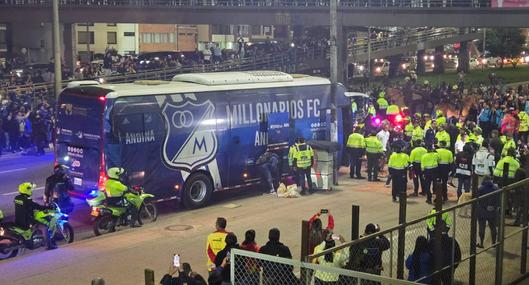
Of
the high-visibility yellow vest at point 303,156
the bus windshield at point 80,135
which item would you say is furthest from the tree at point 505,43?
the bus windshield at point 80,135

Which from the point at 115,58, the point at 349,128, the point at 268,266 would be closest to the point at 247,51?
the point at 115,58

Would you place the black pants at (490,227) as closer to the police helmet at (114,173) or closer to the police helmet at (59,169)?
the police helmet at (114,173)

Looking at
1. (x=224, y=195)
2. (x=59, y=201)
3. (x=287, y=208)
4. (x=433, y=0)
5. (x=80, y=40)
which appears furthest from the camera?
(x=80, y=40)

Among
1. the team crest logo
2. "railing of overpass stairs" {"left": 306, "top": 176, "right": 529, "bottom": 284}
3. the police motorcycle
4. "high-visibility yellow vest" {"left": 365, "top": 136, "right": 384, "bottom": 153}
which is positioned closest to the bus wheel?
the team crest logo

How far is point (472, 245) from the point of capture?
1119 centimetres

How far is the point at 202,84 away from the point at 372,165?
6.12 m

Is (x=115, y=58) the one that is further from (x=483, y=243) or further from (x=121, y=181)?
(x=483, y=243)

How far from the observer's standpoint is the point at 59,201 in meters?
16.1

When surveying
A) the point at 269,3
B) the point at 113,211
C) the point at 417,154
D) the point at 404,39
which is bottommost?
the point at 113,211

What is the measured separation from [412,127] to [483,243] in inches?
422

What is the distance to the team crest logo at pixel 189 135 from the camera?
17.7 meters

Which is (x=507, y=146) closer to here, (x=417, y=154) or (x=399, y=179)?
(x=417, y=154)

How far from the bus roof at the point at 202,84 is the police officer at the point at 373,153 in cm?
241

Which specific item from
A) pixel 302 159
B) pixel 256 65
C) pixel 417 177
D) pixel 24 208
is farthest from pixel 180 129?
pixel 256 65
